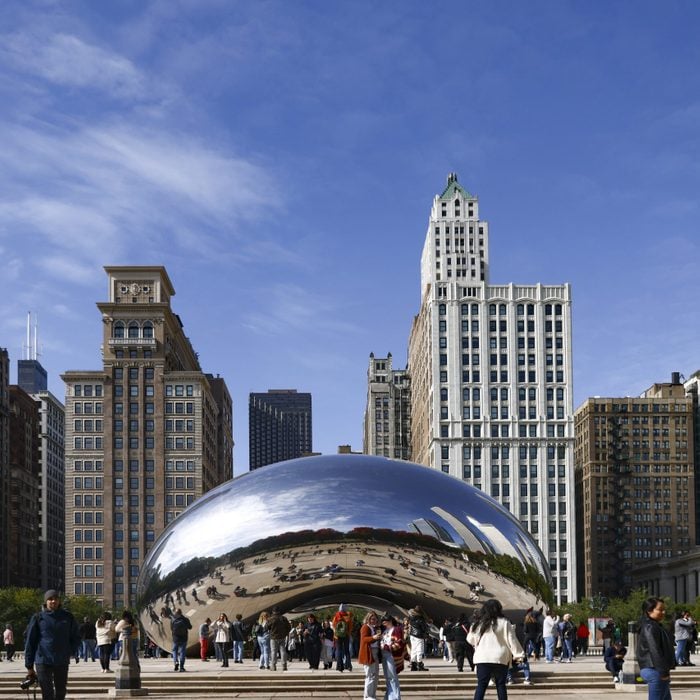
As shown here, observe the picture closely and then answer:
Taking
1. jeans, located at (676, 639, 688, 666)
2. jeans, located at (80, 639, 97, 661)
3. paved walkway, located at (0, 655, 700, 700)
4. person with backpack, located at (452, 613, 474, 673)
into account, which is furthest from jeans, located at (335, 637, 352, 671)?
jeans, located at (80, 639, 97, 661)

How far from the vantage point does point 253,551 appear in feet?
104

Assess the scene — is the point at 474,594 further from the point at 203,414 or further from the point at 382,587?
the point at 203,414

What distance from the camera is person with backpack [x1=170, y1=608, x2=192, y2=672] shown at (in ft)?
94.7

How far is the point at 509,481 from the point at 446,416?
9996 mm

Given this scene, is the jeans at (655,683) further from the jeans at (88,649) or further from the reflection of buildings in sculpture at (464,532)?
the jeans at (88,649)

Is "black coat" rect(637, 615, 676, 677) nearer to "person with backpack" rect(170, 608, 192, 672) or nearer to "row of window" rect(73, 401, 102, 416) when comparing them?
"person with backpack" rect(170, 608, 192, 672)

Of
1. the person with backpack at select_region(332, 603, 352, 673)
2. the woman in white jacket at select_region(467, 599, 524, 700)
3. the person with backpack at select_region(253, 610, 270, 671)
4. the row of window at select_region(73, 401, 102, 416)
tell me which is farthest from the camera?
the row of window at select_region(73, 401, 102, 416)

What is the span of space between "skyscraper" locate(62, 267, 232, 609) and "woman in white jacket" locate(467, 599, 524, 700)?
121187 mm

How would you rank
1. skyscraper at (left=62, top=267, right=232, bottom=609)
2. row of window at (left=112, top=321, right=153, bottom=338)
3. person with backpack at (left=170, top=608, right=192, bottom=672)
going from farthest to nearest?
row of window at (left=112, top=321, right=153, bottom=338), skyscraper at (left=62, top=267, right=232, bottom=609), person with backpack at (left=170, top=608, right=192, bottom=672)

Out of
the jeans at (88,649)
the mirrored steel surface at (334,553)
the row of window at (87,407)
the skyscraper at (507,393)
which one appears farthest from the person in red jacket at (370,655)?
the row of window at (87,407)

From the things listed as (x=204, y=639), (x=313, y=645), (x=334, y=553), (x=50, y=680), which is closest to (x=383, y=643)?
(x=50, y=680)

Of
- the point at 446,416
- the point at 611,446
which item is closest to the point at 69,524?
the point at 446,416

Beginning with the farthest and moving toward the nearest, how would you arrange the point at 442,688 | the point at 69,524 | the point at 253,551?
the point at 69,524
the point at 253,551
the point at 442,688

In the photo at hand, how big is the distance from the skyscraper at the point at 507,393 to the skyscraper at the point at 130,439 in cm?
2749
